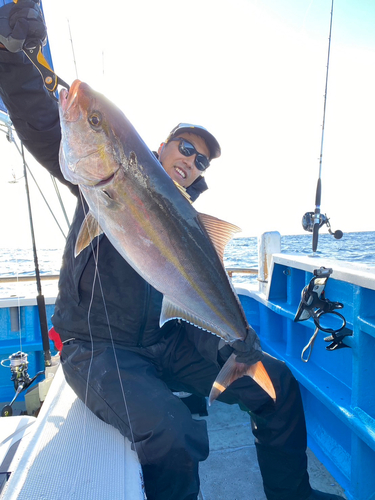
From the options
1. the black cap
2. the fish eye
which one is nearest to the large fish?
the fish eye

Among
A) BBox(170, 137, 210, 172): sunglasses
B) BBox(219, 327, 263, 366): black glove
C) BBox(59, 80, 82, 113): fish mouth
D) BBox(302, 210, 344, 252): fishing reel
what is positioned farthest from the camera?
BBox(302, 210, 344, 252): fishing reel

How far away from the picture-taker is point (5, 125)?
5.24 m

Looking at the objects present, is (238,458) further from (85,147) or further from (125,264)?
(85,147)

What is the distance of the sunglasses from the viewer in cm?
307

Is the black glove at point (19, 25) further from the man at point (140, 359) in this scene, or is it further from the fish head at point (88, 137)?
the fish head at point (88, 137)

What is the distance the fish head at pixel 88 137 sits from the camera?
175cm

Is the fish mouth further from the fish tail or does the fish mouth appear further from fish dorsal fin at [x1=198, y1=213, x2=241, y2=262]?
the fish tail

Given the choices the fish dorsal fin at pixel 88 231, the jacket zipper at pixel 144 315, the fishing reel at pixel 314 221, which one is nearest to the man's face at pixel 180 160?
the jacket zipper at pixel 144 315

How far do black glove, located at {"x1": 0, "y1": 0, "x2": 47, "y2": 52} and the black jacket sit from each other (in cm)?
43

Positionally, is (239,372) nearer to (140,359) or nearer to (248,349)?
(248,349)

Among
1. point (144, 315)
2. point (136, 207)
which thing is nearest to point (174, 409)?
point (144, 315)

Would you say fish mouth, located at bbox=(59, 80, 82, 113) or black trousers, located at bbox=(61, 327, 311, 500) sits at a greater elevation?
fish mouth, located at bbox=(59, 80, 82, 113)

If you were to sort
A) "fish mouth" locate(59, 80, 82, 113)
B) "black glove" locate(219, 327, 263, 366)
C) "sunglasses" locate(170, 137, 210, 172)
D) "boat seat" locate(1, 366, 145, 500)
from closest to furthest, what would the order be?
"boat seat" locate(1, 366, 145, 500) → "fish mouth" locate(59, 80, 82, 113) → "black glove" locate(219, 327, 263, 366) → "sunglasses" locate(170, 137, 210, 172)

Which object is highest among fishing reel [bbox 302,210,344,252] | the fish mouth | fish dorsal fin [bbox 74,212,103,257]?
A: the fish mouth
